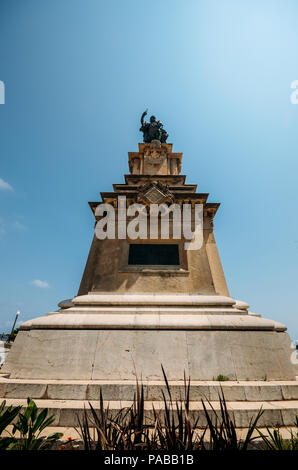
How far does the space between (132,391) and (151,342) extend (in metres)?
1.25

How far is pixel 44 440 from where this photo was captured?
3152mm

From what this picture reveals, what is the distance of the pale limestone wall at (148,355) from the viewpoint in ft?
16.7

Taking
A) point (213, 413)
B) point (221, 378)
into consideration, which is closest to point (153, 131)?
point (221, 378)

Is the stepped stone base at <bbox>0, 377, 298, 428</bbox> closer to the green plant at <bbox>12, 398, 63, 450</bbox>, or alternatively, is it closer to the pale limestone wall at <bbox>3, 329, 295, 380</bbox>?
the pale limestone wall at <bbox>3, 329, 295, 380</bbox>

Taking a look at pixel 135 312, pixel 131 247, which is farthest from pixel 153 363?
pixel 131 247

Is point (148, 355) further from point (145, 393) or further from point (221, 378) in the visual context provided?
point (221, 378)

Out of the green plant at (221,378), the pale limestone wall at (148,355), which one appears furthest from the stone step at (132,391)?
the pale limestone wall at (148,355)

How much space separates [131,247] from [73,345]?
4299 millimetres

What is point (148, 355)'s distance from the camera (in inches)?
209

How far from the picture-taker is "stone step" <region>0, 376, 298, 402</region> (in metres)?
4.32

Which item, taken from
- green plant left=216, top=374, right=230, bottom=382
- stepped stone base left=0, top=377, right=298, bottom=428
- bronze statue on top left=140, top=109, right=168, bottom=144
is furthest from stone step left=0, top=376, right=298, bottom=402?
bronze statue on top left=140, top=109, right=168, bottom=144

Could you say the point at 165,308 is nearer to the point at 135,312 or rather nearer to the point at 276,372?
the point at 135,312

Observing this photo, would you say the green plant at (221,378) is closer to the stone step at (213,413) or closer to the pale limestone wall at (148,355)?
the pale limestone wall at (148,355)

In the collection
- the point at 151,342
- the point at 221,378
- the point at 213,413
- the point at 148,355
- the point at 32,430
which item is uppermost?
the point at 151,342
